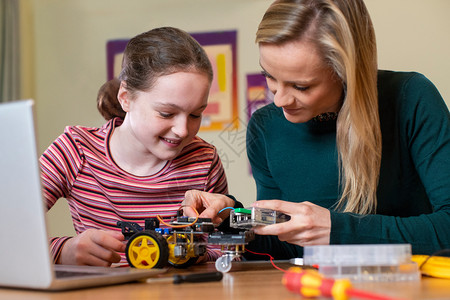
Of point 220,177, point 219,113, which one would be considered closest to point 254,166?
point 220,177

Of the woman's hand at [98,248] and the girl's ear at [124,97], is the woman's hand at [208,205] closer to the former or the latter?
the woman's hand at [98,248]

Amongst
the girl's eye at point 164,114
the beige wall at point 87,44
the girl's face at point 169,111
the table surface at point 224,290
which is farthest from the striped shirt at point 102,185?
the beige wall at point 87,44

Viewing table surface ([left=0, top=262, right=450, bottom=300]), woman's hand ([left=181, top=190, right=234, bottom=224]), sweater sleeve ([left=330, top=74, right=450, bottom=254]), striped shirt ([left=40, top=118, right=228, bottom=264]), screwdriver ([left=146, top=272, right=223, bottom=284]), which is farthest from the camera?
striped shirt ([left=40, top=118, right=228, bottom=264])

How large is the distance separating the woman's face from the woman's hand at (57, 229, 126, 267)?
497 millimetres

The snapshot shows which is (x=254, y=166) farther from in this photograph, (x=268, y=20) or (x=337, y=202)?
(x=268, y=20)

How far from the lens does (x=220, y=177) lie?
1735 mm

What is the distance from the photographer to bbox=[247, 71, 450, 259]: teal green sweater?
109 cm

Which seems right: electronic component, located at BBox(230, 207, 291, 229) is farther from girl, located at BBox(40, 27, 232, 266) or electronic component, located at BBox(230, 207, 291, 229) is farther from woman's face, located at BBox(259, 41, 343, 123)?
girl, located at BBox(40, 27, 232, 266)

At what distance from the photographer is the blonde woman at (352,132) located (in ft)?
3.57

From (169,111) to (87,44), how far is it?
207 centimetres

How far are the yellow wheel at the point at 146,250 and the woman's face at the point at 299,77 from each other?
45 cm

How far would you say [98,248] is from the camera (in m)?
1.17

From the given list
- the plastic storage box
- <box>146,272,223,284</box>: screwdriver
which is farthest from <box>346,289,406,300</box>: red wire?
<box>146,272,223,284</box>: screwdriver

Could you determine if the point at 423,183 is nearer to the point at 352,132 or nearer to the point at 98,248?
the point at 352,132
